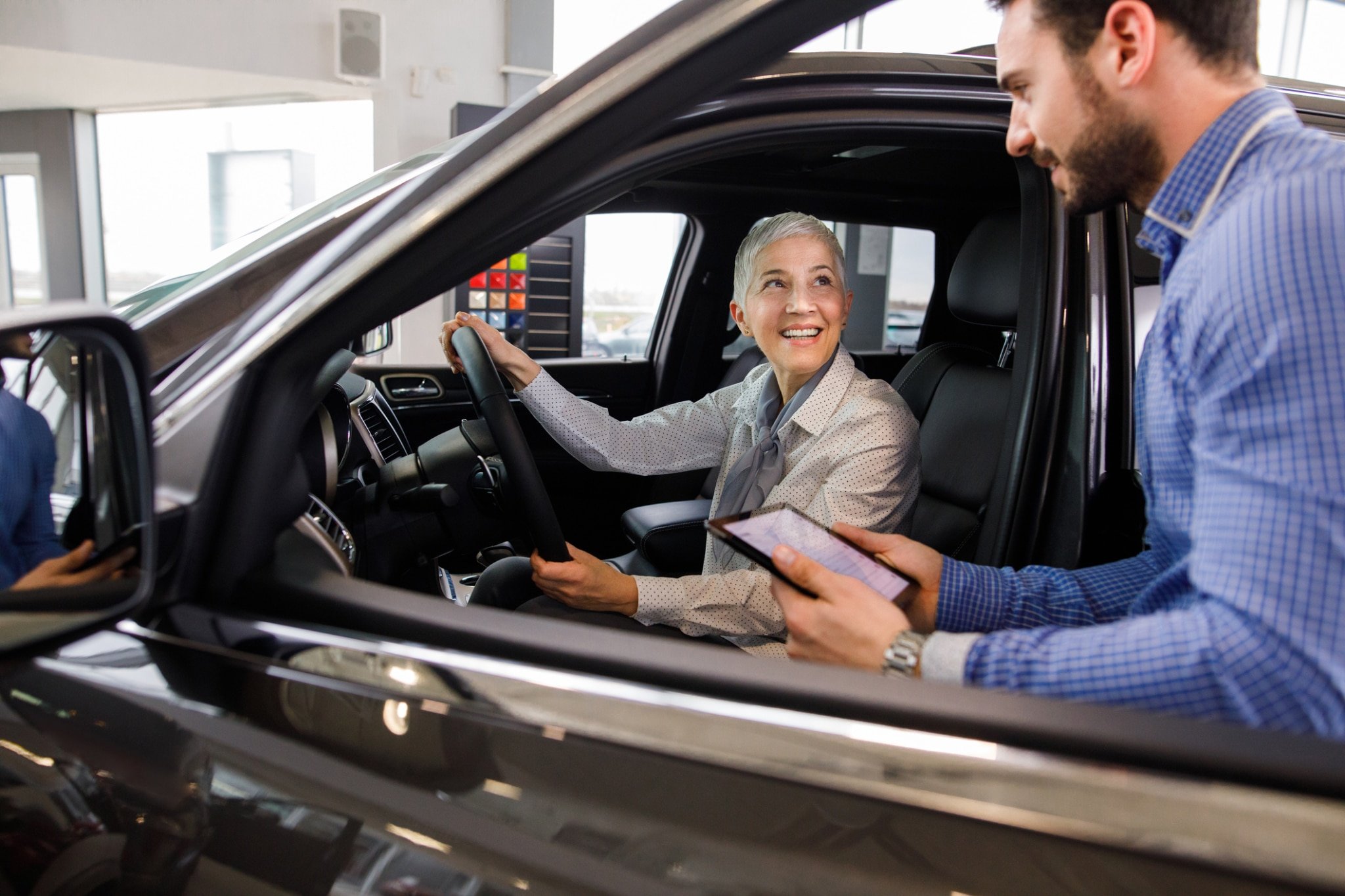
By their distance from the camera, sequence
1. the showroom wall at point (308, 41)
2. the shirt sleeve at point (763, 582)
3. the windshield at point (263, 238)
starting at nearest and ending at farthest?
the windshield at point (263, 238) → the shirt sleeve at point (763, 582) → the showroom wall at point (308, 41)

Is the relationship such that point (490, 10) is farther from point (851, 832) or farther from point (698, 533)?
point (851, 832)

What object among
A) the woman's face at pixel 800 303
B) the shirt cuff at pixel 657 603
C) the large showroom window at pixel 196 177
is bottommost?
the shirt cuff at pixel 657 603

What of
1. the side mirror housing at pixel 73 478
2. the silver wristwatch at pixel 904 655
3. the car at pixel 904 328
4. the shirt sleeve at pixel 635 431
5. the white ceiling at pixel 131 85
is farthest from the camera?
the white ceiling at pixel 131 85

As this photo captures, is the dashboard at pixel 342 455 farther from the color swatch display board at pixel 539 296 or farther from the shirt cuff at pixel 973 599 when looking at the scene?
the color swatch display board at pixel 539 296

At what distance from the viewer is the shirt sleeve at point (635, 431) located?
1928 mm

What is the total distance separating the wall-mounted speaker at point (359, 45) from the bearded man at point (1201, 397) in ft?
18.4

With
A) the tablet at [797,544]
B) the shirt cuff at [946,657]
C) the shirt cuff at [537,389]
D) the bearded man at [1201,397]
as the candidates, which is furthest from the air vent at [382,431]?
the shirt cuff at [946,657]

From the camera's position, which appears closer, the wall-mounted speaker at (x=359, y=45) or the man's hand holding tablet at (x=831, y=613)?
the man's hand holding tablet at (x=831, y=613)

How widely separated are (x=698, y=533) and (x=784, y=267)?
723 mm

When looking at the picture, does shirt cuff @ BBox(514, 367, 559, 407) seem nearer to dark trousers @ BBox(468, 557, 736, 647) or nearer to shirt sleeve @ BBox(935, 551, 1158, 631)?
dark trousers @ BBox(468, 557, 736, 647)

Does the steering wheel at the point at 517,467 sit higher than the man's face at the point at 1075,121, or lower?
lower

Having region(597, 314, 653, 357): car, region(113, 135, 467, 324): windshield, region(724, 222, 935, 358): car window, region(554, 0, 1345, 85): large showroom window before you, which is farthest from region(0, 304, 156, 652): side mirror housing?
region(554, 0, 1345, 85): large showroom window

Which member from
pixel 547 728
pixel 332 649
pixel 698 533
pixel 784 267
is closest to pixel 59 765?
pixel 332 649

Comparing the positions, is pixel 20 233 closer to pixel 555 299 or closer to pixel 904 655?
pixel 555 299
